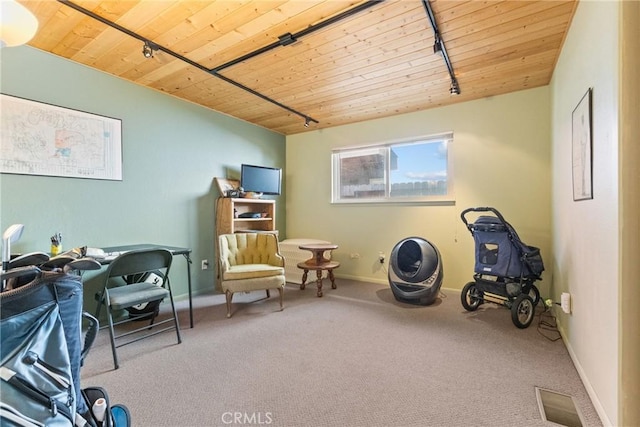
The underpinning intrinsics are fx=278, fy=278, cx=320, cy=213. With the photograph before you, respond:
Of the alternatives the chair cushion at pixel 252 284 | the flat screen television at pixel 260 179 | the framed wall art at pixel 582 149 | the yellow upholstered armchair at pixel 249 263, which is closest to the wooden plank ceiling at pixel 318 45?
the framed wall art at pixel 582 149

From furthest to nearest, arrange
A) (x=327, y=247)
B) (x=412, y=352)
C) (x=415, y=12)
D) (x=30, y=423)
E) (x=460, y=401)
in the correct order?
(x=327, y=247), (x=412, y=352), (x=415, y=12), (x=460, y=401), (x=30, y=423)

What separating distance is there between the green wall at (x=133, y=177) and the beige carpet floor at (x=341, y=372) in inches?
39.8

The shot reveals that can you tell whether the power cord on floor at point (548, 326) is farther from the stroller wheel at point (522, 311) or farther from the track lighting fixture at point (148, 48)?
the track lighting fixture at point (148, 48)

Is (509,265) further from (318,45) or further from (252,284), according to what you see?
(318,45)

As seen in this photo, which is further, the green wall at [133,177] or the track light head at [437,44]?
the green wall at [133,177]

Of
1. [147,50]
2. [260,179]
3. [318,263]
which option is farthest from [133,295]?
[260,179]

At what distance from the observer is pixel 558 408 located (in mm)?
1546

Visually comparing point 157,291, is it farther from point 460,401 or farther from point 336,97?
point 336,97

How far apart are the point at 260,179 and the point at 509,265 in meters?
3.34

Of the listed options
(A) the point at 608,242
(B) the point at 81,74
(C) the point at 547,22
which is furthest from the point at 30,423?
(C) the point at 547,22

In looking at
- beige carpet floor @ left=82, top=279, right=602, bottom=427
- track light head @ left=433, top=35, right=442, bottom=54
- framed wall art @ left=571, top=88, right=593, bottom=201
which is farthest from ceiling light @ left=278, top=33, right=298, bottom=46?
beige carpet floor @ left=82, top=279, right=602, bottom=427

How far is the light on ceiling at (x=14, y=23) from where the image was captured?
133 centimetres

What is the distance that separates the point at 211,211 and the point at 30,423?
10.6ft

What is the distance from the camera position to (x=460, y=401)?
1.60 m
